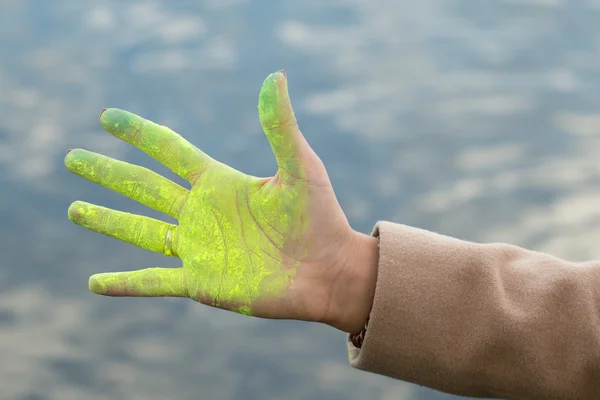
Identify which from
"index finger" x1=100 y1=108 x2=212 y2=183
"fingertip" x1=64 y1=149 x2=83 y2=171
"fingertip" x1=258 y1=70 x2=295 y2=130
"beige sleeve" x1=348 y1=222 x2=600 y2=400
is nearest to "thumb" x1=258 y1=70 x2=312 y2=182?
"fingertip" x1=258 y1=70 x2=295 y2=130

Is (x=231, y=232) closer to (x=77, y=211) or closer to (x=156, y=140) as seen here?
(x=156, y=140)

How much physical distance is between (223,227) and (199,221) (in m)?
0.08

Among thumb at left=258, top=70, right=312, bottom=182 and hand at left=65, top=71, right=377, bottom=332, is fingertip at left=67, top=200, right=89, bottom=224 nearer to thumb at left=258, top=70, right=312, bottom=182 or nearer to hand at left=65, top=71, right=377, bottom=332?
hand at left=65, top=71, right=377, bottom=332

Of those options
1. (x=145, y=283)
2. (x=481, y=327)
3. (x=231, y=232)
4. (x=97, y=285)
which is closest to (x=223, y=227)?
(x=231, y=232)

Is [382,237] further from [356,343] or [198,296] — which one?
[198,296]

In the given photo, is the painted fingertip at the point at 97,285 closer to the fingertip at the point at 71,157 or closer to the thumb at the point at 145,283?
the thumb at the point at 145,283

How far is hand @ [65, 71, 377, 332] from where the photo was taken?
238 cm

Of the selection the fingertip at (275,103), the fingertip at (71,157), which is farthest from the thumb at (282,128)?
the fingertip at (71,157)

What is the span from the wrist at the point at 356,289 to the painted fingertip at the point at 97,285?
2.43 feet

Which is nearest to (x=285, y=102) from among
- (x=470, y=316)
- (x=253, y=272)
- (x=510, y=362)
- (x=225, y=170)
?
(x=225, y=170)

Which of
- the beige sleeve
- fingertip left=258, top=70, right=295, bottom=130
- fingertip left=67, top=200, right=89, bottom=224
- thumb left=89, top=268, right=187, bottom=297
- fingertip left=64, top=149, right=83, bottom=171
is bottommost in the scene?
the beige sleeve

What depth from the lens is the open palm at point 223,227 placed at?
2.38 meters

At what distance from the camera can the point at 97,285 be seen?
2.43 meters

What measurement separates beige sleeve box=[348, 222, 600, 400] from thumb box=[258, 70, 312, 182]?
0.42 meters
